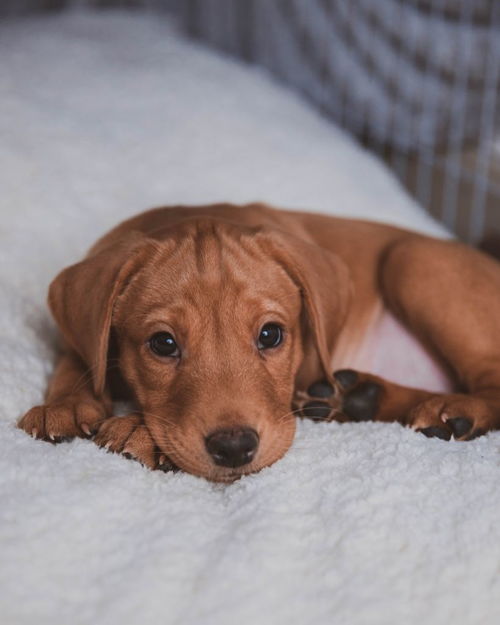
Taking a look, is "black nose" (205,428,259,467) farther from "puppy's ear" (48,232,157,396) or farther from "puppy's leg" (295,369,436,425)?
"puppy's leg" (295,369,436,425)

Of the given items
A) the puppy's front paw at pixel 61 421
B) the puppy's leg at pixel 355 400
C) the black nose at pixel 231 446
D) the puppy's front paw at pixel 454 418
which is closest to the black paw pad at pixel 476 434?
the puppy's front paw at pixel 454 418

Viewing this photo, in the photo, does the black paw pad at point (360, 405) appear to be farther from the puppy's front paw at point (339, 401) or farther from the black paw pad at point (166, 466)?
the black paw pad at point (166, 466)

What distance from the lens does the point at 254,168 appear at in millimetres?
4805

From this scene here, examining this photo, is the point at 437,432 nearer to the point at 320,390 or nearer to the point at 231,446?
the point at 320,390

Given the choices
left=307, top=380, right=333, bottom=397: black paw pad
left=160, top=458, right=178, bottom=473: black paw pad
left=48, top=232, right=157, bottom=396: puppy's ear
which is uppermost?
left=48, top=232, right=157, bottom=396: puppy's ear

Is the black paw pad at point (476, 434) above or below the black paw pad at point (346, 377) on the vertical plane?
above

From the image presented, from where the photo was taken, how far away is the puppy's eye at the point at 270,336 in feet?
8.92

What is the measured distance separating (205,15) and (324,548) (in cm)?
556

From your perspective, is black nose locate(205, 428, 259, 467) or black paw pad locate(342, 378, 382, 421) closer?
black nose locate(205, 428, 259, 467)

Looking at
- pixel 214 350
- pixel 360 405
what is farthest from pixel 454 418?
pixel 214 350

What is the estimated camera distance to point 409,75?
5.52 meters

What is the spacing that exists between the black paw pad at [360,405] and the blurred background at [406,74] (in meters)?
2.65

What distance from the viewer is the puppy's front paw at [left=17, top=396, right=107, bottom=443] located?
7.96 ft

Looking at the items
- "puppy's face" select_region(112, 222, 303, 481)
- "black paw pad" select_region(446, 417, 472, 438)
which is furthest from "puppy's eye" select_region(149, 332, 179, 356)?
"black paw pad" select_region(446, 417, 472, 438)
